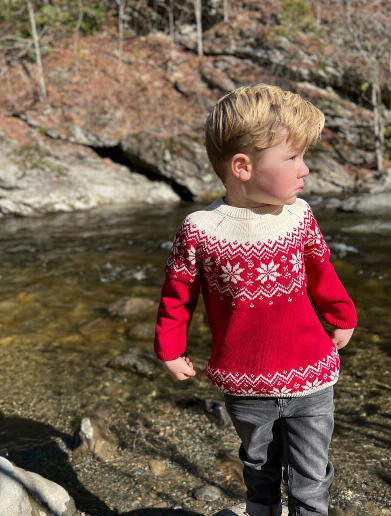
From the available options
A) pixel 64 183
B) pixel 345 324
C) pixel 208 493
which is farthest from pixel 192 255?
pixel 64 183

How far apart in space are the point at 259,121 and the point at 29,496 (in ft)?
6.55

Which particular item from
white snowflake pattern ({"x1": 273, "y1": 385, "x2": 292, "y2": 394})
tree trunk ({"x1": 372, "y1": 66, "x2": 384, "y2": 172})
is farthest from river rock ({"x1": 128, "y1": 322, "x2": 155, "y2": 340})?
tree trunk ({"x1": 372, "y1": 66, "x2": 384, "y2": 172})

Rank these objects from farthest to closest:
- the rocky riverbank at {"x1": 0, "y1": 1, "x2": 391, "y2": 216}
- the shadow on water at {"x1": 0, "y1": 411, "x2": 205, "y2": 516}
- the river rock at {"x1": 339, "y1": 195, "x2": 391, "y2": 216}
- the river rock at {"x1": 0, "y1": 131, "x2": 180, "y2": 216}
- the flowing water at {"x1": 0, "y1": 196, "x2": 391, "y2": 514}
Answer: the rocky riverbank at {"x1": 0, "y1": 1, "x2": 391, "y2": 216}, the river rock at {"x1": 0, "y1": 131, "x2": 180, "y2": 216}, the river rock at {"x1": 339, "y1": 195, "x2": 391, "y2": 216}, the flowing water at {"x1": 0, "y1": 196, "x2": 391, "y2": 514}, the shadow on water at {"x1": 0, "y1": 411, "x2": 205, "y2": 516}

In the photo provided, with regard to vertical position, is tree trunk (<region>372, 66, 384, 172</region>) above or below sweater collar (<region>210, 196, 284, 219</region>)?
below

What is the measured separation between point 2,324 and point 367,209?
993 cm

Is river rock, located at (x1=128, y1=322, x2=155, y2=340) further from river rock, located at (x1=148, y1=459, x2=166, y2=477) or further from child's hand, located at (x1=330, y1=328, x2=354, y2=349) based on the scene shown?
child's hand, located at (x1=330, y1=328, x2=354, y2=349)

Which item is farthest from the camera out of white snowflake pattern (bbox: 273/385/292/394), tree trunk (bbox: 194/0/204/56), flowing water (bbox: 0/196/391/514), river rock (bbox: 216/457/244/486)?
tree trunk (bbox: 194/0/204/56)

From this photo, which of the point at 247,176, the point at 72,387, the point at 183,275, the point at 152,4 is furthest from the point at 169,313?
the point at 152,4

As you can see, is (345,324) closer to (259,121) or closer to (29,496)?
(259,121)

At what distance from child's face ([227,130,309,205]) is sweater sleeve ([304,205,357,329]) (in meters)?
0.22

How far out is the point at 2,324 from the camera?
17.6 feet

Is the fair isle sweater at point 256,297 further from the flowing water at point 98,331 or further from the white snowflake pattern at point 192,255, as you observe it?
the flowing water at point 98,331

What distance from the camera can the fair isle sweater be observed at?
1788 millimetres

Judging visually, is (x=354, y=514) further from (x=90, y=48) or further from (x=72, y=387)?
(x=90, y=48)
